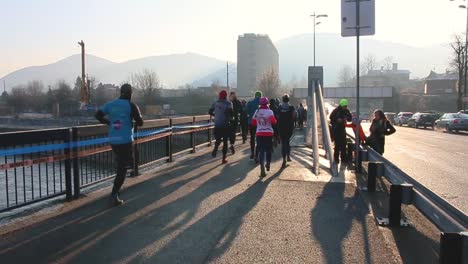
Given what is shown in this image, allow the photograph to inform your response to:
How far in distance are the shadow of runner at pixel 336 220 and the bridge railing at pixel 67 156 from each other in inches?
149

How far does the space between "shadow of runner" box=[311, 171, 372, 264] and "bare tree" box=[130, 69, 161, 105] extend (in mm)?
101523

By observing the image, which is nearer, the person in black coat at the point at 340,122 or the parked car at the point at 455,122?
the person in black coat at the point at 340,122

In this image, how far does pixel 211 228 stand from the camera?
5.73m

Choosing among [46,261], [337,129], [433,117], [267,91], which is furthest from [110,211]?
[267,91]

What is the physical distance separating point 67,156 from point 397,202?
15.8ft

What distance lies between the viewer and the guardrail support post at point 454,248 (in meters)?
3.68

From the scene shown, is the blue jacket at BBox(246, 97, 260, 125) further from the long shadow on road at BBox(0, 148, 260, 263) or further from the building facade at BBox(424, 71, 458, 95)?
the building facade at BBox(424, 71, 458, 95)

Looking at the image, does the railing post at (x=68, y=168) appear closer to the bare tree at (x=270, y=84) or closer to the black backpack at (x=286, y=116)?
the black backpack at (x=286, y=116)

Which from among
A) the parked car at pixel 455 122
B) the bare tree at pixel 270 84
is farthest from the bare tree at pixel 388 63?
the parked car at pixel 455 122

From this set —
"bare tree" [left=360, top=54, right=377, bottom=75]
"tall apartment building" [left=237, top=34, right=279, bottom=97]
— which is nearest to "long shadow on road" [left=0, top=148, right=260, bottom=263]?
"bare tree" [left=360, top=54, right=377, bottom=75]

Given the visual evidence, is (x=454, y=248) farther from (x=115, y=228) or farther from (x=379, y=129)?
(x=379, y=129)

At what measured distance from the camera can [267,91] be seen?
9038 centimetres

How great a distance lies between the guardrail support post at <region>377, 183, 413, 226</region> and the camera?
5664mm

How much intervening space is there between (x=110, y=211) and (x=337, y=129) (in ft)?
22.0
